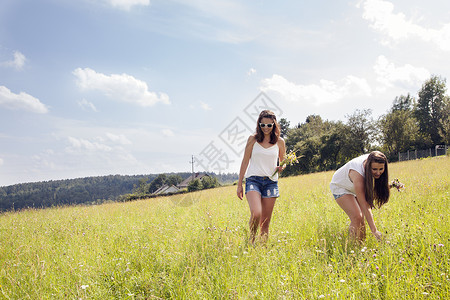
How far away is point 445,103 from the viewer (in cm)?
4800

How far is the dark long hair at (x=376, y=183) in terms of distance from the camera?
3562mm

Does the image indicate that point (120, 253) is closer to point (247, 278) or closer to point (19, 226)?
point (247, 278)

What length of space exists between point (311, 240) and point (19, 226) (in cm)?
813

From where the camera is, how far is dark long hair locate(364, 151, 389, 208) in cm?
356

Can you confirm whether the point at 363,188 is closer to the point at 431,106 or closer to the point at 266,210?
the point at 266,210

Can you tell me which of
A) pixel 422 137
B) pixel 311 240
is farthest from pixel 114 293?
pixel 422 137

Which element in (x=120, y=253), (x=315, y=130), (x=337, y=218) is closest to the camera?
(x=120, y=253)

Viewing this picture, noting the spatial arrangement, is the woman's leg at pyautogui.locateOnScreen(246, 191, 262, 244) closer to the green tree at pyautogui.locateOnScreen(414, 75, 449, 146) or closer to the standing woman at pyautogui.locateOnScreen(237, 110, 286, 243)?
the standing woman at pyautogui.locateOnScreen(237, 110, 286, 243)

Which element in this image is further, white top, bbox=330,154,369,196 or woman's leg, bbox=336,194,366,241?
white top, bbox=330,154,369,196

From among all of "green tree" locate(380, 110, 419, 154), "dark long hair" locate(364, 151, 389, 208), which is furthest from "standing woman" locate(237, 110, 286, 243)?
"green tree" locate(380, 110, 419, 154)

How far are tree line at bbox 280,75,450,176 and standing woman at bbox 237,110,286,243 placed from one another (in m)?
41.6

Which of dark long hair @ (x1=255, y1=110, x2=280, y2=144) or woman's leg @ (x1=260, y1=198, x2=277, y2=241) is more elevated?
dark long hair @ (x1=255, y1=110, x2=280, y2=144)

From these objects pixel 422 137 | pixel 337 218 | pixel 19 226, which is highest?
pixel 422 137

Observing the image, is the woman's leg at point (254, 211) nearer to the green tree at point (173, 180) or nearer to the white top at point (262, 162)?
the white top at point (262, 162)
